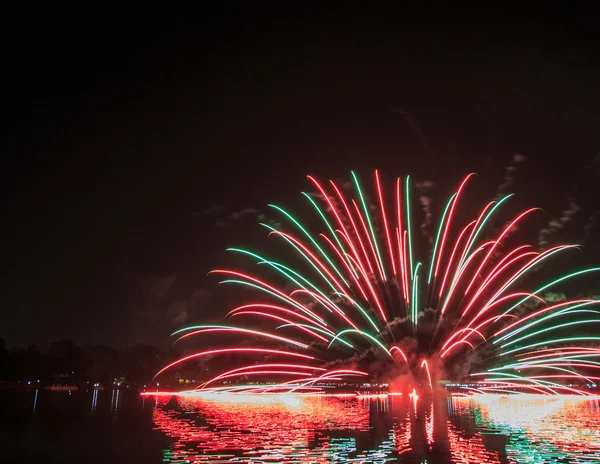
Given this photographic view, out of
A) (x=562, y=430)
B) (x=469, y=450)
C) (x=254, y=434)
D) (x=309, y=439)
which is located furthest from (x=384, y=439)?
(x=562, y=430)

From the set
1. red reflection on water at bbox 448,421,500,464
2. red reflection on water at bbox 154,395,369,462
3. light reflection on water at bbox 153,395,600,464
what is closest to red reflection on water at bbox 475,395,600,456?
light reflection on water at bbox 153,395,600,464

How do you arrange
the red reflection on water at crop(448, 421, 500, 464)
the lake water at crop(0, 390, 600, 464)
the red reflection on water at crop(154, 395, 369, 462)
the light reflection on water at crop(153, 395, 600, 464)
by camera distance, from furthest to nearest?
the red reflection on water at crop(154, 395, 369, 462) → the lake water at crop(0, 390, 600, 464) → the light reflection on water at crop(153, 395, 600, 464) → the red reflection on water at crop(448, 421, 500, 464)

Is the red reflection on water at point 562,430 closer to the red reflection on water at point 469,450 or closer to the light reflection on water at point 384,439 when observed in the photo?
the light reflection on water at point 384,439

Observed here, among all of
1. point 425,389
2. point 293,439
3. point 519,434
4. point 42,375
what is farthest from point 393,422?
point 42,375

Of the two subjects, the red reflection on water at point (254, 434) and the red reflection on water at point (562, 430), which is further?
the red reflection on water at point (562, 430)

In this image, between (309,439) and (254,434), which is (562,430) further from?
(254,434)

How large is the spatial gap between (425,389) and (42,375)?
127361 mm

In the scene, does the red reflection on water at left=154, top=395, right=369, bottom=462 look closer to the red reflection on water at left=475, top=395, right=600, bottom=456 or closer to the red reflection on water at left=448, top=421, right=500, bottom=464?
the red reflection on water at left=448, top=421, right=500, bottom=464

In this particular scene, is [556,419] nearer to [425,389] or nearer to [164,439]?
[164,439]

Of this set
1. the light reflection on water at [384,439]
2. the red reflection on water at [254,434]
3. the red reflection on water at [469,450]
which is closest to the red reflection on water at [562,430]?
the light reflection on water at [384,439]

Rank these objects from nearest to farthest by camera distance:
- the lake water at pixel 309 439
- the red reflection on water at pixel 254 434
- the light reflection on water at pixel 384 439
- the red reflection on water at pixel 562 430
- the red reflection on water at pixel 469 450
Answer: the red reflection on water at pixel 469 450
the light reflection on water at pixel 384 439
the lake water at pixel 309 439
the red reflection on water at pixel 254 434
the red reflection on water at pixel 562 430

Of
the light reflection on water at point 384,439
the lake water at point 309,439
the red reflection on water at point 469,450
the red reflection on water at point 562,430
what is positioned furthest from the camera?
the red reflection on water at point 562,430

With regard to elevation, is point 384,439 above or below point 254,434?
below

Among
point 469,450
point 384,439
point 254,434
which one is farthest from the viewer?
point 254,434
